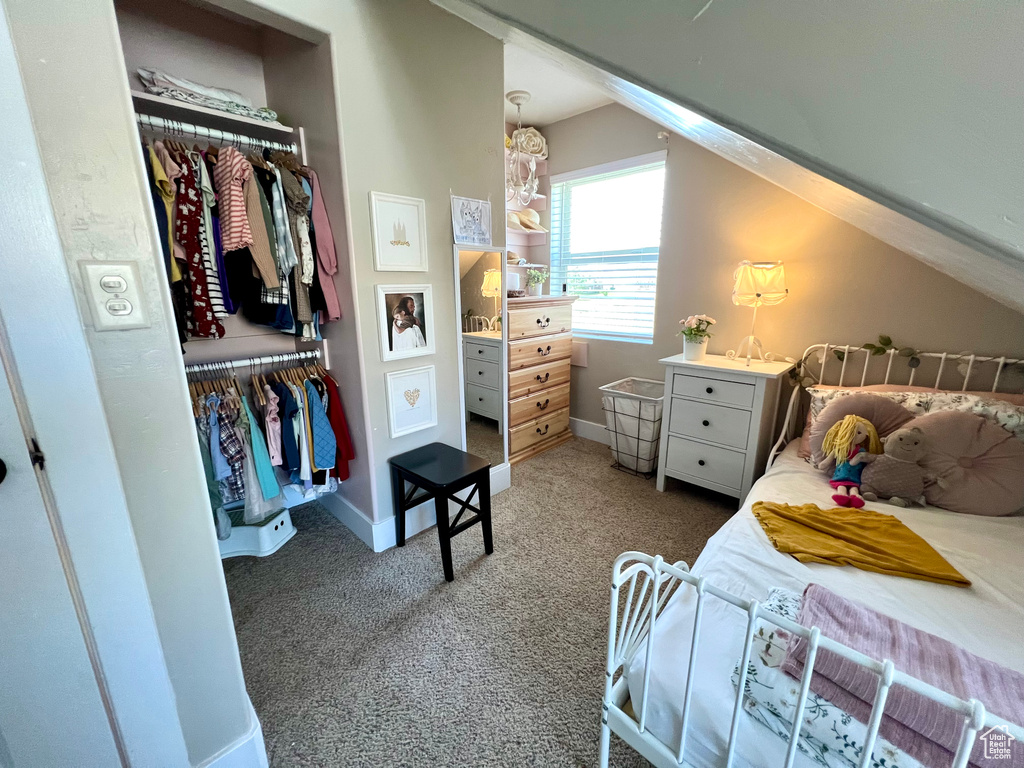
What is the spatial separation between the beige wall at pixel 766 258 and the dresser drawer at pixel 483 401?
3.62 feet

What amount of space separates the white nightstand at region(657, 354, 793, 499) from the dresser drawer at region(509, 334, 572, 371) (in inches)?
35.4

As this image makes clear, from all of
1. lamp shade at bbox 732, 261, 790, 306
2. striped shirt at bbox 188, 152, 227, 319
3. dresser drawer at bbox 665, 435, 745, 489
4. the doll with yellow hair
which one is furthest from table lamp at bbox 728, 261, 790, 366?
striped shirt at bbox 188, 152, 227, 319

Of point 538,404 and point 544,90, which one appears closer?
point 544,90

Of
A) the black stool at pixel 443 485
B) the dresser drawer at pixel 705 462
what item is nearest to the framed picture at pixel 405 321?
the black stool at pixel 443 485

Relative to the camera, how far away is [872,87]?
436mm

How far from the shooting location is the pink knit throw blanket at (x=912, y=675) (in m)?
0.73

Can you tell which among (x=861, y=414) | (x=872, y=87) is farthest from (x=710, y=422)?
(x=872, y=87)

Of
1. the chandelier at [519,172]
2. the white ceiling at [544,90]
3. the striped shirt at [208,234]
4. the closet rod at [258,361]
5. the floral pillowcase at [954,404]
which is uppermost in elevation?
the white ceiling at [544,90]

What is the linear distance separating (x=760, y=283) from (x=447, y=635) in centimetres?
232

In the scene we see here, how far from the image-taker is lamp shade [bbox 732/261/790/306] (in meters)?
2.26

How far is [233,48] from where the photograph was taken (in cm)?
185

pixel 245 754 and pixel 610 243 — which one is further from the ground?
pixel 610 243

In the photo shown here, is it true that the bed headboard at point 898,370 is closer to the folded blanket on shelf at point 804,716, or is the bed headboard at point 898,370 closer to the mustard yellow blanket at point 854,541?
the mustard yellow blanket at point 854,541

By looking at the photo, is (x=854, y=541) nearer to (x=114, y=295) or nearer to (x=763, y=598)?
(x=763, y=598)
